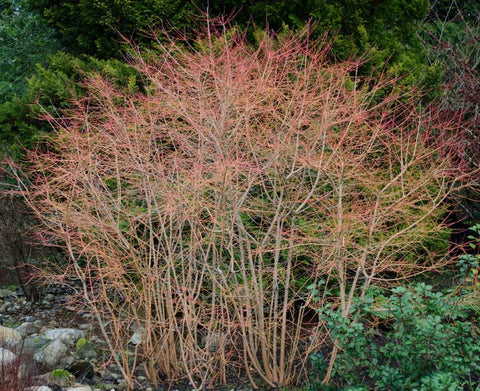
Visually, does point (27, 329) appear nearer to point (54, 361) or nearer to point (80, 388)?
point (54, 361)

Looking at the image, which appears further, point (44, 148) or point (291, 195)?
point (44, 148)

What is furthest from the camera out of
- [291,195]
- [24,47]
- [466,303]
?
[24,47]

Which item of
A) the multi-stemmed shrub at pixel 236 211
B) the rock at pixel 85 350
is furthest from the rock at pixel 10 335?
the multi-stemmed shrub at pixel 236 211

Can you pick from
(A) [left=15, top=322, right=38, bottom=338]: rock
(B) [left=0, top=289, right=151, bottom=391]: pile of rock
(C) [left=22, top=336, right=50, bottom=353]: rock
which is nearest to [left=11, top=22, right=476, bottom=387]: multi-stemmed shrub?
(B) [left=0, top=289, right=151, bottom=391]: pile of rock

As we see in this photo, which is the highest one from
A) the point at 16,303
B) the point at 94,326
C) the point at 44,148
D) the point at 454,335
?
the point at 454,335

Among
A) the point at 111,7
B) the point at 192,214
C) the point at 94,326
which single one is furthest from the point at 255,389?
the point at 111,7

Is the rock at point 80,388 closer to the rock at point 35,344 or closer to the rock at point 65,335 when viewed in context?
the rock at point 35,344

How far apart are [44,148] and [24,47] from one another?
5327 millimetres

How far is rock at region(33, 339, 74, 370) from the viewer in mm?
5082

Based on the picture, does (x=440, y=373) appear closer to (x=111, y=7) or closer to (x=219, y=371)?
(x=219, y=371)

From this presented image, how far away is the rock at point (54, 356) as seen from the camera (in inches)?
200

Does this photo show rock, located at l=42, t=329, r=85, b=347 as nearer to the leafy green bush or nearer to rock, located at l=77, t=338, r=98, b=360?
rock, located at l=77, t=338, r=98, b=360

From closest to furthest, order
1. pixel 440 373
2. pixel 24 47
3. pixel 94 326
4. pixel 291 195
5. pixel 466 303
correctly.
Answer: pixel 440 373 → pixel 466 303 → pixel 291 195 → pixel 94 326 → pixel 24 47

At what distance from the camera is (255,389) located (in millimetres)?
4672
